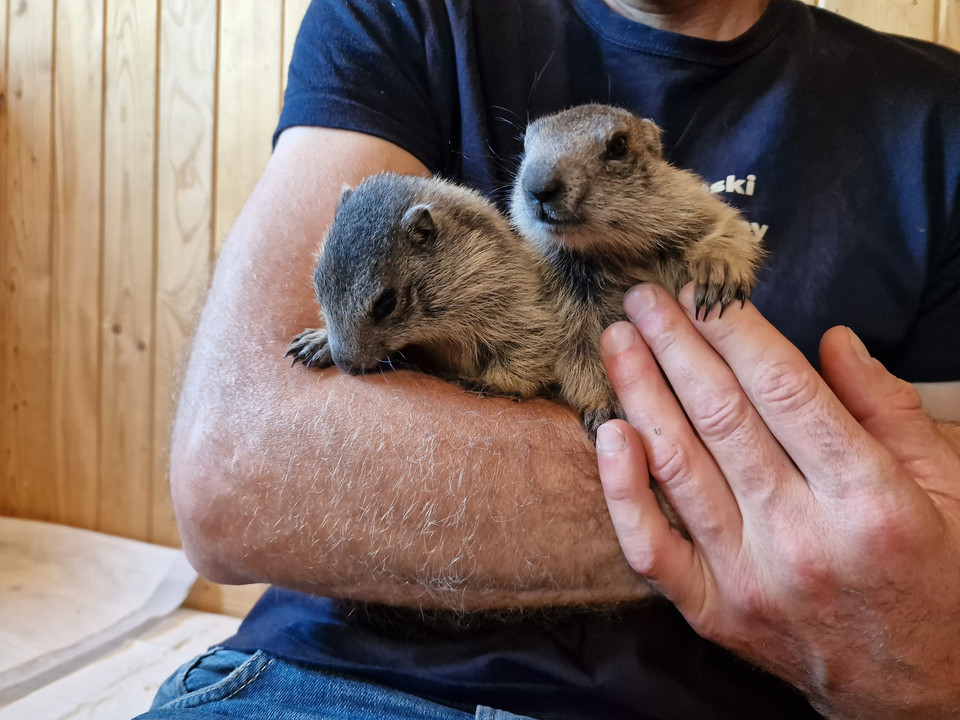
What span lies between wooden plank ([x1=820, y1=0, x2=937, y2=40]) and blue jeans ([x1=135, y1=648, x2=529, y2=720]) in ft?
9.45

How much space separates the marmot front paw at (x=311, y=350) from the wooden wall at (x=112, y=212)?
221 cm

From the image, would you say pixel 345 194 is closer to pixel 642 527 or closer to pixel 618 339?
pixel 618 339

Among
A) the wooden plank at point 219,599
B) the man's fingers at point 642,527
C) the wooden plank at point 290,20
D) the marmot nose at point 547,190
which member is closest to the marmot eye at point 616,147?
the marmot nose at point 547,190

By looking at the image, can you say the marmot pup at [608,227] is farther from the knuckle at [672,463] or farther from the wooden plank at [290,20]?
→ the wooden plank at [290,20]

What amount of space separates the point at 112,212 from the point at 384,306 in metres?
3.07

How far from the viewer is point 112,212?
3.71 metres

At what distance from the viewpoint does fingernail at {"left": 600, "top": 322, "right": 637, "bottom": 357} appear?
1.36 meters

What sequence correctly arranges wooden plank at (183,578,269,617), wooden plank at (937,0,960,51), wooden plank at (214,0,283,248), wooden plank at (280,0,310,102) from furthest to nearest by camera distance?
wooden plank at (183,578,269,617), wooden plank at (214,0,283,248), wooden plank at (280,0,310,102), wooden plank at (937,0,960,51)

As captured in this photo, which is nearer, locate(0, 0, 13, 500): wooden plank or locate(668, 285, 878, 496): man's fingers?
locate(668, 285, 878, 496): man's fingers

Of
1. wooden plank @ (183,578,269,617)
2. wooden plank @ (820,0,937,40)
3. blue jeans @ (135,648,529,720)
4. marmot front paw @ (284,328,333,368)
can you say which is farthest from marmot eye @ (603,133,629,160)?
wooden plank @ (183,578,269,617)

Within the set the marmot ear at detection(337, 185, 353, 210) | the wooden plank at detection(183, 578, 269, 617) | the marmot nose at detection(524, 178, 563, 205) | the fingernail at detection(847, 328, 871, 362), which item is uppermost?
the marmot nose at detection(524, 178, 563, 205)

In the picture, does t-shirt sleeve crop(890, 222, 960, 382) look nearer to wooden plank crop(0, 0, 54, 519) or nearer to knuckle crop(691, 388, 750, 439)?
knuckle crop(691, 388, 750, 439)

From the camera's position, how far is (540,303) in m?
1.59

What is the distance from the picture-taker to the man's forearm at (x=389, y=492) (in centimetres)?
126
